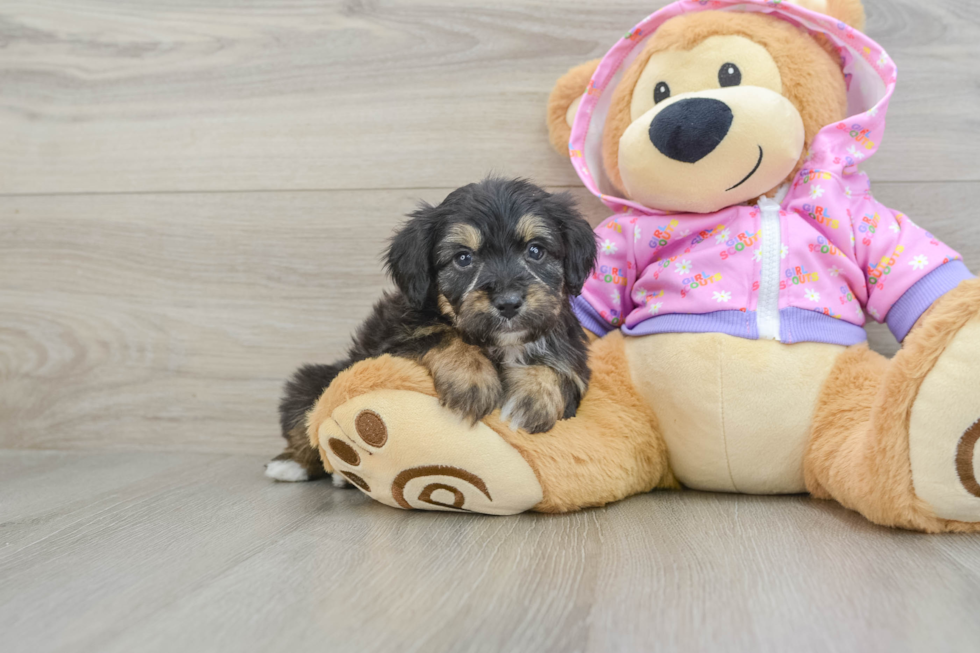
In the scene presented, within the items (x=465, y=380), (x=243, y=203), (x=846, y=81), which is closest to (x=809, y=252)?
(x=846, y=81)

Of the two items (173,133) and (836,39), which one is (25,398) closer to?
(173,133)

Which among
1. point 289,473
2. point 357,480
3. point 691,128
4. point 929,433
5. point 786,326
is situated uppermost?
point 691,128

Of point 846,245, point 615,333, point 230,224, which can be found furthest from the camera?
point 230,224

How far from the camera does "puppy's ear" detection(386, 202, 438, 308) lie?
1.75 meters

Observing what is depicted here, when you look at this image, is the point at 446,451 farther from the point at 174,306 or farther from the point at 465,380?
A: the point at 174,306

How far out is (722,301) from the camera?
1.84 m

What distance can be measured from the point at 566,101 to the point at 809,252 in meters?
0.85

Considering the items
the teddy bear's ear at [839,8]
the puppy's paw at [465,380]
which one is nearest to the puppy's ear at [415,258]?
the puppy's paw at [465,380]

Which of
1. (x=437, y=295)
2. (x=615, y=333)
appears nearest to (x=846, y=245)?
(x=615, y=333)

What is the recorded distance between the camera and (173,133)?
261 centimetres

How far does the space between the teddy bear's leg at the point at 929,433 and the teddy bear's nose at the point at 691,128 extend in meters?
0.64

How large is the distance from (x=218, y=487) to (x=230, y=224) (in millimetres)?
987

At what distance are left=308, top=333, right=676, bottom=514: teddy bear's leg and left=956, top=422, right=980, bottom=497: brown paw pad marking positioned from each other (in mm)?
707

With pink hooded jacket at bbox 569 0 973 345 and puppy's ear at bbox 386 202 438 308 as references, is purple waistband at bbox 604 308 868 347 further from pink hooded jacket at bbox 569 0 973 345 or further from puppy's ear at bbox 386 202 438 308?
puppy's ear at bbox 386 202 438 308
